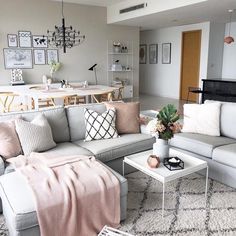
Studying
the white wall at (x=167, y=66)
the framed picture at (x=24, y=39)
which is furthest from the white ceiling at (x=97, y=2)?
the white wall at (x=167, y=66)

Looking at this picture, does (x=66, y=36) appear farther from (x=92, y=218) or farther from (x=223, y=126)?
(x=92, y=218)

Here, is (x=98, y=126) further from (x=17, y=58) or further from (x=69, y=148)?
(x=17, y=58)

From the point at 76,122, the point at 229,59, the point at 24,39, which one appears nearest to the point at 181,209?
the point at 76,122

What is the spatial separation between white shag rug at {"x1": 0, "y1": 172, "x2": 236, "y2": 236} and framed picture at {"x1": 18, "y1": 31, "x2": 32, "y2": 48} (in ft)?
15.4

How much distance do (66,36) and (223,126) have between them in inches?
146

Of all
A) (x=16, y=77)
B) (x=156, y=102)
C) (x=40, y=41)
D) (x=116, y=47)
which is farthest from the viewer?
(x=156, y=102)

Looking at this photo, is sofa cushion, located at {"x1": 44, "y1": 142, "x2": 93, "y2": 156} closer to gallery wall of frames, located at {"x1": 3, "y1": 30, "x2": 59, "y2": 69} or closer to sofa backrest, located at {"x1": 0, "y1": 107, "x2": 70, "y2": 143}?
sofa backrest, located at {"x1": 0, "y1": 107, "x2": 70, "y2": 143}

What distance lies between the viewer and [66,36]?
219 inches

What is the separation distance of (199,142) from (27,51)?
4.96 m

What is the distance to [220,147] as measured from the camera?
2.93m

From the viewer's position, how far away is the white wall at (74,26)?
20.2 feet

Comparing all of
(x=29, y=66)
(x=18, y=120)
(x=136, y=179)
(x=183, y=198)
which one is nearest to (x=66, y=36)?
(x=29, y=66)

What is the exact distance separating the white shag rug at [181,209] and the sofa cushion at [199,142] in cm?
33

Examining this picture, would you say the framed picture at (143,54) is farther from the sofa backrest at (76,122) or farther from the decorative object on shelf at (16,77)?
the sofa backrest at (76,122)
